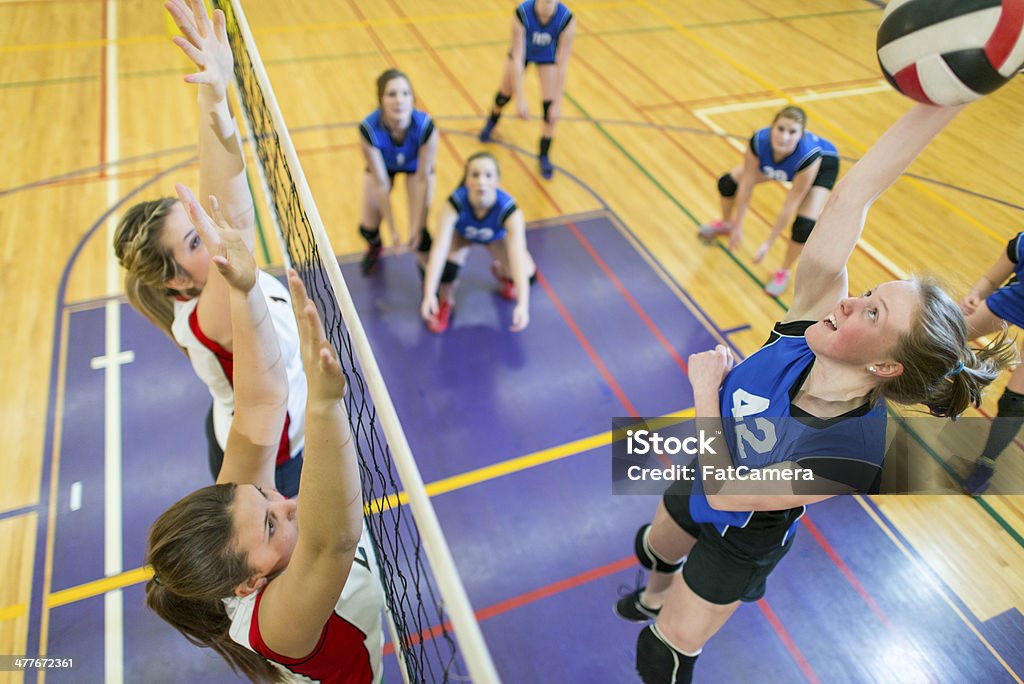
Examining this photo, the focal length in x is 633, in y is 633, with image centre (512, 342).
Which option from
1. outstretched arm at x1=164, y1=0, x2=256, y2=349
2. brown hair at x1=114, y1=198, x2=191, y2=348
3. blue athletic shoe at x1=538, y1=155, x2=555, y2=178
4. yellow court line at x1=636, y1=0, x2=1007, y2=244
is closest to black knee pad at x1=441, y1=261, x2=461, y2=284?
blue athletic shoe at x1=538, y1=155, x2=555, y2=178

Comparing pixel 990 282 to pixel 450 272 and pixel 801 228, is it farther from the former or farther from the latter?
pixel 450 272

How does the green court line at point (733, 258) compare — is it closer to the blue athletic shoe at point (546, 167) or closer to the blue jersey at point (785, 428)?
the blue athletic shoe at point (546, 167)

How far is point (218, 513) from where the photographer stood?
1.39 m

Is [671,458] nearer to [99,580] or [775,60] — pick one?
[99,580]

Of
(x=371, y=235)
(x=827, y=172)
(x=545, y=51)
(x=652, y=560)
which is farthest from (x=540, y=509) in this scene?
(x=545, y=51)

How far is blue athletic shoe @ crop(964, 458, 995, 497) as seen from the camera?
11.3 feet

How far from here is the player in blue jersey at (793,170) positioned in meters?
4.08

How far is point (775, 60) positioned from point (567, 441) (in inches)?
264

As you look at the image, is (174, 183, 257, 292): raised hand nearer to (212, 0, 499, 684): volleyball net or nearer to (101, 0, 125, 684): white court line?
(212, 0, 499, 684): volleyball net

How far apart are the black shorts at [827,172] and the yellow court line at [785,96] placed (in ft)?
6.07

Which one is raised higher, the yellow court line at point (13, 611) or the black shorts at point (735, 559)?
the black shorts at point (735, 559)

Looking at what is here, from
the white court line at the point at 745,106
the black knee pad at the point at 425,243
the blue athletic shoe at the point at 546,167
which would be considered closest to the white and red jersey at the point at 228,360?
the black knee pad at the point at 425,243

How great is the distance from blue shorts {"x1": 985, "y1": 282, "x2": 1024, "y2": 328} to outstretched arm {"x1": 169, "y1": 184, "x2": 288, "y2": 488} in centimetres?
334

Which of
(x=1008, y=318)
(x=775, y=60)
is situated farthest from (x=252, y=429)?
(x=775, y=60)
